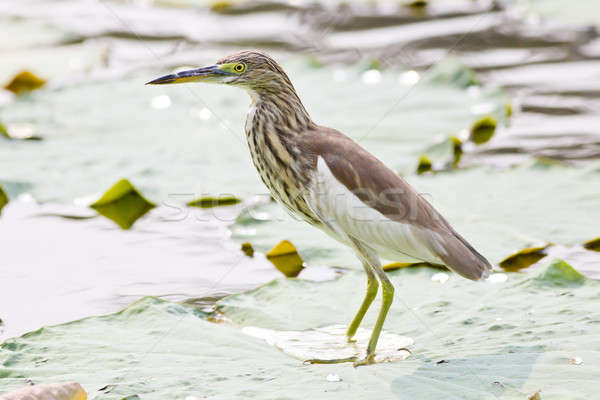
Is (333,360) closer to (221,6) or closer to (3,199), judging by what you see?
(3,199)

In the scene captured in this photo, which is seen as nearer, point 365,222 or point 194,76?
point 365,222

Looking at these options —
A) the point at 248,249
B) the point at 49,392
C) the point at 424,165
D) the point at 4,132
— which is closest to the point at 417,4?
the point at 424,165

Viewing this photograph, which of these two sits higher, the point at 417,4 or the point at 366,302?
the point at 417,4

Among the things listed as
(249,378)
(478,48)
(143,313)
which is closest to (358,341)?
(249,378)

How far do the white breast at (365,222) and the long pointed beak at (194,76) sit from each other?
2.38ft

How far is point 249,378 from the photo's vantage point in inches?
133

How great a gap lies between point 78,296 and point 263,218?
3.69 ft

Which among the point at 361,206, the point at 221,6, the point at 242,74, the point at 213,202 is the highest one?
the point at 221,6

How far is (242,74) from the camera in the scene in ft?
13.8

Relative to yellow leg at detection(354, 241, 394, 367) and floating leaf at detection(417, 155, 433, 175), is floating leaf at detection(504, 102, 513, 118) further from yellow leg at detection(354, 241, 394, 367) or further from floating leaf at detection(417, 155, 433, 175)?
yellow leg at detection(354, 241, 394, 367)

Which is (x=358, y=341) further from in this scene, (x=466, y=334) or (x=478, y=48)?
(x=478, y=48)

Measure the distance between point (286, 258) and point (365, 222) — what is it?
1075 millimetres

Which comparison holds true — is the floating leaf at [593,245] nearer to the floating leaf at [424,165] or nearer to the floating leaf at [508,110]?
the floating leaf at [424,165]

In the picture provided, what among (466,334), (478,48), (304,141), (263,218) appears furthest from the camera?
(478,48)
